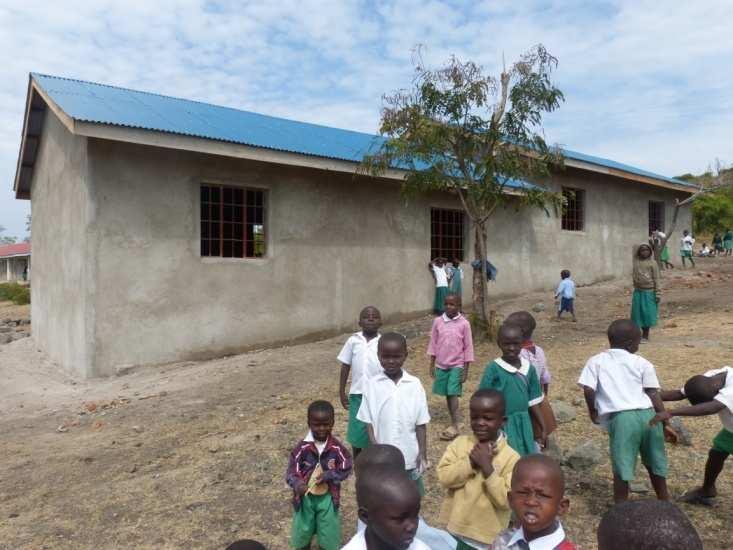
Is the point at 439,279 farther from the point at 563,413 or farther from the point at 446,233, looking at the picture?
the point at 563,413

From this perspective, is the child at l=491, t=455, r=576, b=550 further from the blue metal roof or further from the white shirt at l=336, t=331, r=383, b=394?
the blue metal roof

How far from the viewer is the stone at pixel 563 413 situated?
5.29 m

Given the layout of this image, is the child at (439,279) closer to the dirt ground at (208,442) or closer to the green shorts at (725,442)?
the dirt ground at (208,442)

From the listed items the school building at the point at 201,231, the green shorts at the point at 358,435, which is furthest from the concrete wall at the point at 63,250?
the green shorts at the point at 358,435

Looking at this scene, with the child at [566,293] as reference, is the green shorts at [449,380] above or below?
below

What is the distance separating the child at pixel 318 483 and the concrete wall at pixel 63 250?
615 cm

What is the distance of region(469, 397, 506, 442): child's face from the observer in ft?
7.89

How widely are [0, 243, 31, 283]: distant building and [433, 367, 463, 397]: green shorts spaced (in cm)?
3959

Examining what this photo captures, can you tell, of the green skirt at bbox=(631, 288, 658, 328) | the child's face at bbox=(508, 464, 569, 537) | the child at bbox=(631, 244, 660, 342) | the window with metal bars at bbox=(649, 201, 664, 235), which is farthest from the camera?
the window with metal bars at bbox=(649, 201, 664, 235)

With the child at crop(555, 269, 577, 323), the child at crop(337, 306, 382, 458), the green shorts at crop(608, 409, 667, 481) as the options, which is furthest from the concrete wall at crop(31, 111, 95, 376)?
the child at crop(555, 269, 577, 323)

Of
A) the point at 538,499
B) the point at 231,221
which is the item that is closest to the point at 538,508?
the point at 538,499

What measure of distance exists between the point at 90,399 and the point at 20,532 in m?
3.89

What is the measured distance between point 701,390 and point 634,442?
47 centimetres

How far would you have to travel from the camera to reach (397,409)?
9.92 ft
